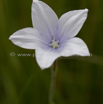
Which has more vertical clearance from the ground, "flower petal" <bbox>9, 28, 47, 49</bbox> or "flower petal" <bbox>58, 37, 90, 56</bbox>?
"flower petal" <bbox>9, 28, 47, 49</bbox>

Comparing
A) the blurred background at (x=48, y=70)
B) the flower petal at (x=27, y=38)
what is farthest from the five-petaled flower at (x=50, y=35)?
the blurred background at (x=48, y=70)

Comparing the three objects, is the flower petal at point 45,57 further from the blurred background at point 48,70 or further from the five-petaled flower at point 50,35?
the blurred background at point 48,70

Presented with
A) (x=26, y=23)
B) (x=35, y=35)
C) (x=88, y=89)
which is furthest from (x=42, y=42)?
(x=88, y=89)

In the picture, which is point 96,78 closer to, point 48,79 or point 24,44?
point 48,79

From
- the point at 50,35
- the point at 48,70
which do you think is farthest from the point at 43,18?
the point at 48,70

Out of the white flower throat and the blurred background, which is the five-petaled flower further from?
the blurred background

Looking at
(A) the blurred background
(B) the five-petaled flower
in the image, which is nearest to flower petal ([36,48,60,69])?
(B) the five-petaled flower

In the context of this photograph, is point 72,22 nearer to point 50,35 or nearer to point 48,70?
point 50,35
